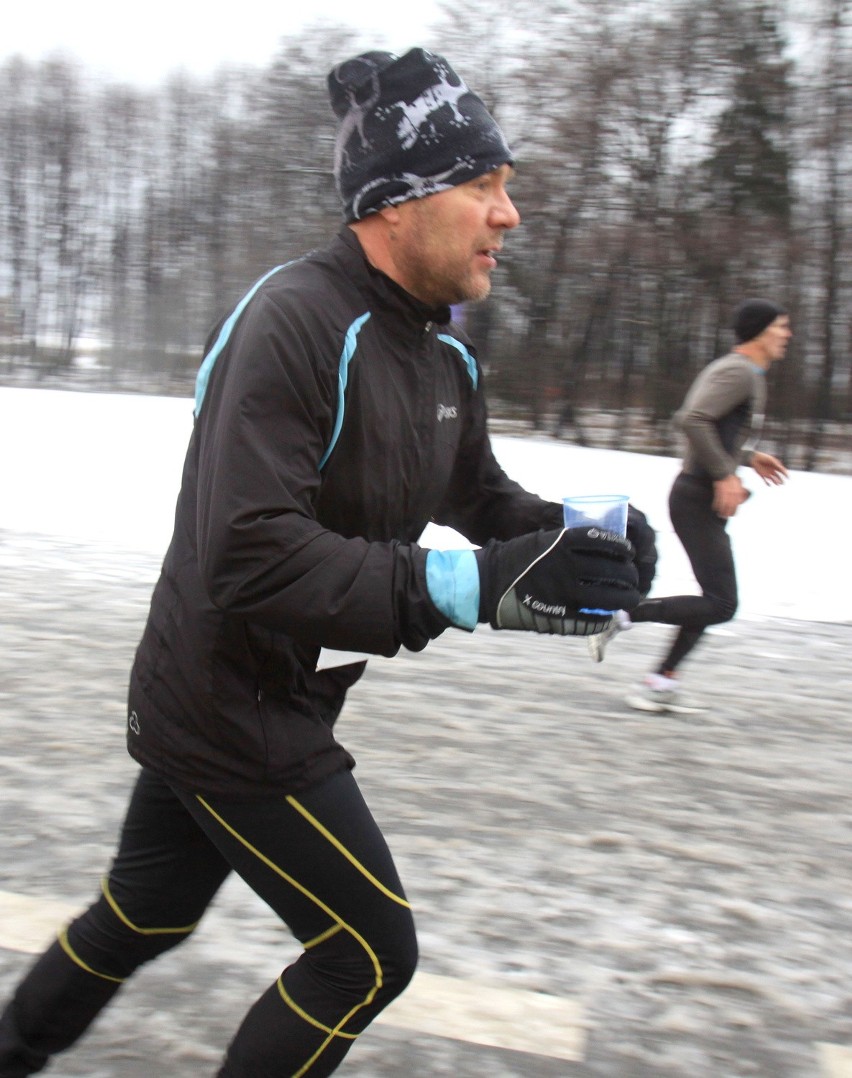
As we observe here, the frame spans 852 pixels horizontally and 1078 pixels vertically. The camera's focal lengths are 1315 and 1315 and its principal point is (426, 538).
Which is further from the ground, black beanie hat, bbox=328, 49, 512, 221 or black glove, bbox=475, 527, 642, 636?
black beanie hat, bbox=328, 49, 512, 221

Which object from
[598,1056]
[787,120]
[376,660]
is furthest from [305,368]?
[787,120]

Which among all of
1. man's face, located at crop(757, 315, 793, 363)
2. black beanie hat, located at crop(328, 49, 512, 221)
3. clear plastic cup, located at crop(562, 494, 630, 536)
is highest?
black beanie hat, located at crop(328, 49, 512, 221)

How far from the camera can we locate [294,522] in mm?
1763

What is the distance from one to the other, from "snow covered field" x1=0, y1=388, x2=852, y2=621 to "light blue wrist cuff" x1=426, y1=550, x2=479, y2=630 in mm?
6837

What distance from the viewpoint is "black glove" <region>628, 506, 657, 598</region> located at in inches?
77.5

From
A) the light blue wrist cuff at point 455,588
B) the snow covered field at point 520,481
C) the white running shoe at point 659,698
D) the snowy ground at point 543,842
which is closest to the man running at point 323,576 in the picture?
the light blue wrist cuff at point 455,588

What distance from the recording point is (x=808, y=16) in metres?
15.2

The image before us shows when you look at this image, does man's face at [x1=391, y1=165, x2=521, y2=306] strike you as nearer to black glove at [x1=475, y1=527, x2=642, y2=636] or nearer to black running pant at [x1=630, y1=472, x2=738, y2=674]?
black glove at [x1=475, y1=527, x2=642, y2=636]

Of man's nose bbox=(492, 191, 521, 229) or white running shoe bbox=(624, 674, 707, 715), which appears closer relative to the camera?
man's nose bbox=(492, 191, 521, 229)

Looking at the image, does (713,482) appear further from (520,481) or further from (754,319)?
(520,481)

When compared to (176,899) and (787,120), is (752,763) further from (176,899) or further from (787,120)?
(787,120)

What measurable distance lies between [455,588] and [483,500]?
2.29 ft

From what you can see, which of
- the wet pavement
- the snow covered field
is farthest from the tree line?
the wet pavement

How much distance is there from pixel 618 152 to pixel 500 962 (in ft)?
46.6
